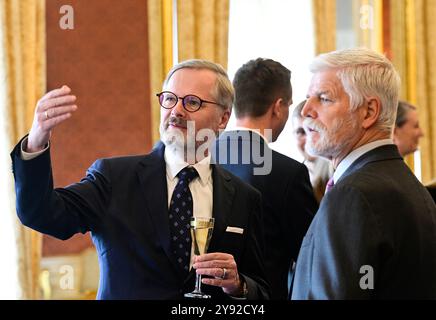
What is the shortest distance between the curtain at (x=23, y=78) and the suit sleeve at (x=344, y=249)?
13.5ft

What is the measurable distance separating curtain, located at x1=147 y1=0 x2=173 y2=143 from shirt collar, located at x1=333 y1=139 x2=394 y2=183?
4.15m

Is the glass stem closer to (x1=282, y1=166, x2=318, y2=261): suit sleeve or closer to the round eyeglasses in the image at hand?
the round eyeglasses

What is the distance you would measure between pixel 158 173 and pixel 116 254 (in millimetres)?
375

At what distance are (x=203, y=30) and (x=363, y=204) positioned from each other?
16.1ft

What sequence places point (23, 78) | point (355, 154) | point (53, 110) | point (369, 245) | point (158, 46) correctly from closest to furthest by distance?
point (369, 245)
point (53, 110)
point (355, 154)
point (23, 78)
point (158, 46)

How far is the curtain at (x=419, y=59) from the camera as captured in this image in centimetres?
796

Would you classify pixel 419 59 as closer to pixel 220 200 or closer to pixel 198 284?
pixel 220 200

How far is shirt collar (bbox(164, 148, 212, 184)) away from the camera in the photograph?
315 centimetres

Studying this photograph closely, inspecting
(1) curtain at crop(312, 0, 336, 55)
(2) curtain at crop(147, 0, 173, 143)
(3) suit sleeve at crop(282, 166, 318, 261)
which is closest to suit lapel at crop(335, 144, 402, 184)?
(3) suit sleeve at crop(282, 166, 318, 261)

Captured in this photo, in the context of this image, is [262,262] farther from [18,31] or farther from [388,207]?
[18,31]

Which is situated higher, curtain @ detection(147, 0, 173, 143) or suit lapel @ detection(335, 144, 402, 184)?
curtain @ detection(147, 0, 173, 143)

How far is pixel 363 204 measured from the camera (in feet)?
7.76

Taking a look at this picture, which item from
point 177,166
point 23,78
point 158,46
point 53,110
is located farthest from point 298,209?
point 158,46
